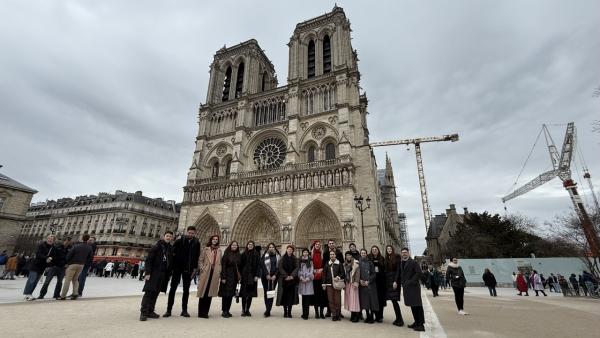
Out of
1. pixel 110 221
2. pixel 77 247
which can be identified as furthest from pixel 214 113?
pixel 77 247

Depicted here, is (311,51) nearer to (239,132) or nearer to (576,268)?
(239,132)

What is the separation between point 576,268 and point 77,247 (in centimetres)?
2532

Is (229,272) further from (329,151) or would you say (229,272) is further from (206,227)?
(206,227)

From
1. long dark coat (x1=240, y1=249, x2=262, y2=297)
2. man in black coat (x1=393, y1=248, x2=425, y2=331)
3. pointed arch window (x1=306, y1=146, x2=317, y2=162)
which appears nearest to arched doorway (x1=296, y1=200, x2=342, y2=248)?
pointed arch window (x1=306, y1=146, x2=317, y2=162)

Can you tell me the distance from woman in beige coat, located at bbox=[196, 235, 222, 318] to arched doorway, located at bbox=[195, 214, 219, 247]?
64.3 ft

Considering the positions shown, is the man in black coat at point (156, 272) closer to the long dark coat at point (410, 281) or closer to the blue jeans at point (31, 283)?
the blue jeans at point (31, 283)

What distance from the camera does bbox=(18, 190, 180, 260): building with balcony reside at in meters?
35.6

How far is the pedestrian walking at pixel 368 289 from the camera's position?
536 cm

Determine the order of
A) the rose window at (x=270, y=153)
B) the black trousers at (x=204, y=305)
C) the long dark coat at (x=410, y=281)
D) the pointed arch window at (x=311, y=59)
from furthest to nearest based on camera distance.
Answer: the pointed arch window at (x=311, y=59) → the rose window at (x=270, y=153) → the black trousers at (x=204, y=305) → the long dark coat at (x=410, y=281)

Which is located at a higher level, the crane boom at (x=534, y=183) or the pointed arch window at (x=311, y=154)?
the crane boom at (x=534, y=183)

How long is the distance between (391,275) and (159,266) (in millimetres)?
4487

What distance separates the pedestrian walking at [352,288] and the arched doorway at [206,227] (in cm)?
2034

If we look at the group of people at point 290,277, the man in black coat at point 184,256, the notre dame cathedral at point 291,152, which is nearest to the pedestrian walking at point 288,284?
the group of people at point 290,277

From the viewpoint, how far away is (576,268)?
1734 cm
